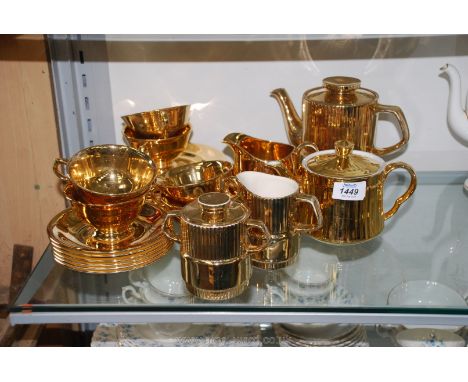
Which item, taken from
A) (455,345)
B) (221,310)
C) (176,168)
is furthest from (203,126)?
(455,345)

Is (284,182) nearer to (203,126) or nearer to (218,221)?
(218,221)

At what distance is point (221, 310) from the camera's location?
0.75 meters

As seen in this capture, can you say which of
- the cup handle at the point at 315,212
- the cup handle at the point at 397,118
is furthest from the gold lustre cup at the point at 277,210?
the cup handle at the point at 397,118

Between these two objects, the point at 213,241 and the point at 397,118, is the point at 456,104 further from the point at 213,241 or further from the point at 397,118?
the point at 213,241

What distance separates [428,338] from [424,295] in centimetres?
22

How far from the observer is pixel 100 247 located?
2.69 feet

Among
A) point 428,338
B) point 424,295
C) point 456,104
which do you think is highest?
point 456,104

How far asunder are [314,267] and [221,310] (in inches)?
6.1

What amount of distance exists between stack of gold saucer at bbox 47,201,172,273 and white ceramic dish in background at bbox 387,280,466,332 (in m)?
0.30

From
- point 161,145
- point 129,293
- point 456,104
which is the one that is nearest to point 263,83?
point 161,145

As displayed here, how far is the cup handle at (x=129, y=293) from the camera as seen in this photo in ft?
2.55

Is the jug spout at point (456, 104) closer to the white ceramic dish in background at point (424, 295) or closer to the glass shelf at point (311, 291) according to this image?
the glass shelf at point (311, 291)

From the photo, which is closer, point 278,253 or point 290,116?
point 278,253

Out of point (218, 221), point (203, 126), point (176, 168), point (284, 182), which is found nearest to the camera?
point (218, 221)
